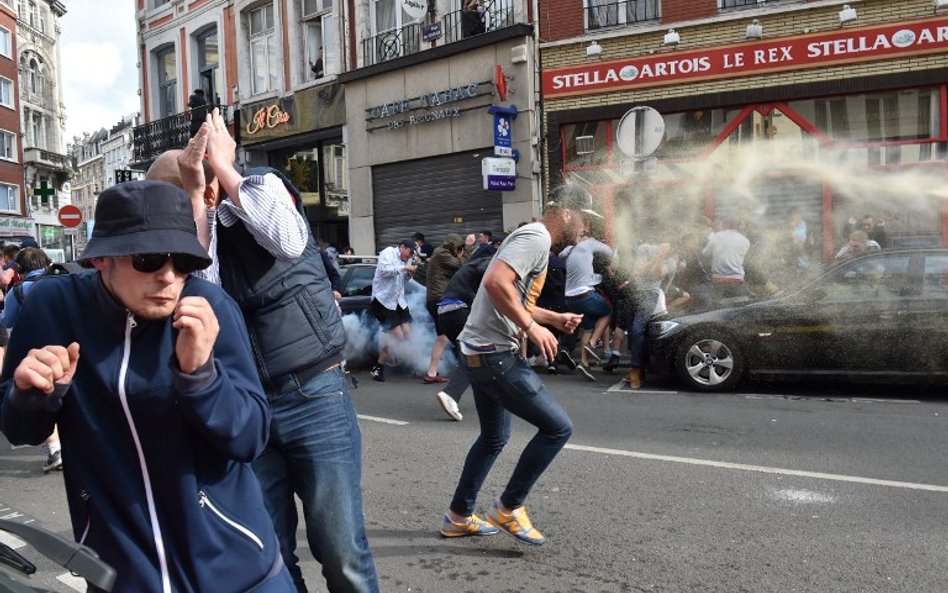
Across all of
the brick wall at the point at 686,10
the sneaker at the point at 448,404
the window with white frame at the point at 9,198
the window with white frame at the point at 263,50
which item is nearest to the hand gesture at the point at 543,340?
the sneaker at the point at 448,404

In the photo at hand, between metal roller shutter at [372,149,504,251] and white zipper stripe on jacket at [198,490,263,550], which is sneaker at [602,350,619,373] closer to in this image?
metal roller shutter at [372,149,504,251]

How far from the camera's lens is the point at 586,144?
16.2 m

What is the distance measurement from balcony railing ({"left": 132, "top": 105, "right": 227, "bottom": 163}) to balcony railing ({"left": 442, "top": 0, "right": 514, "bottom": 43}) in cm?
1055

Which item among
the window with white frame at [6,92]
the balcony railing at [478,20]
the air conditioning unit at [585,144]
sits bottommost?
the air conditioning unit at [585,144]

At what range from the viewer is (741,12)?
567 inches

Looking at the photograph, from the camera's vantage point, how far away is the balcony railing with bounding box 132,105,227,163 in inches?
1008

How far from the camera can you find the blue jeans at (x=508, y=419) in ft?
13.6

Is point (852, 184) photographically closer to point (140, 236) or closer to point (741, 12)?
point (741, 12)

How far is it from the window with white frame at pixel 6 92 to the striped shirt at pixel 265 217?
58303 millimetres

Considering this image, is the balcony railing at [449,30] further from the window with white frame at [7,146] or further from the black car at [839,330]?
the window with white frame at [7,146]

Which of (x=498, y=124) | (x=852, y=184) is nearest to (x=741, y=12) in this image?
(x=852, y=184)

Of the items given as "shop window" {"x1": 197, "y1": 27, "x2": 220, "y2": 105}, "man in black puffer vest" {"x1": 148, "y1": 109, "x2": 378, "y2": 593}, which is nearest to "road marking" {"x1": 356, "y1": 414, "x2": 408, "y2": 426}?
"man in black puffer vest" {"x1": 148, "y1": 109, "x2": 378, "y2": 593}

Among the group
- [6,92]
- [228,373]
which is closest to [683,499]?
[228,373]

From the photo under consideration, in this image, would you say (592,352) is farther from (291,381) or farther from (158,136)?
(158,136)
